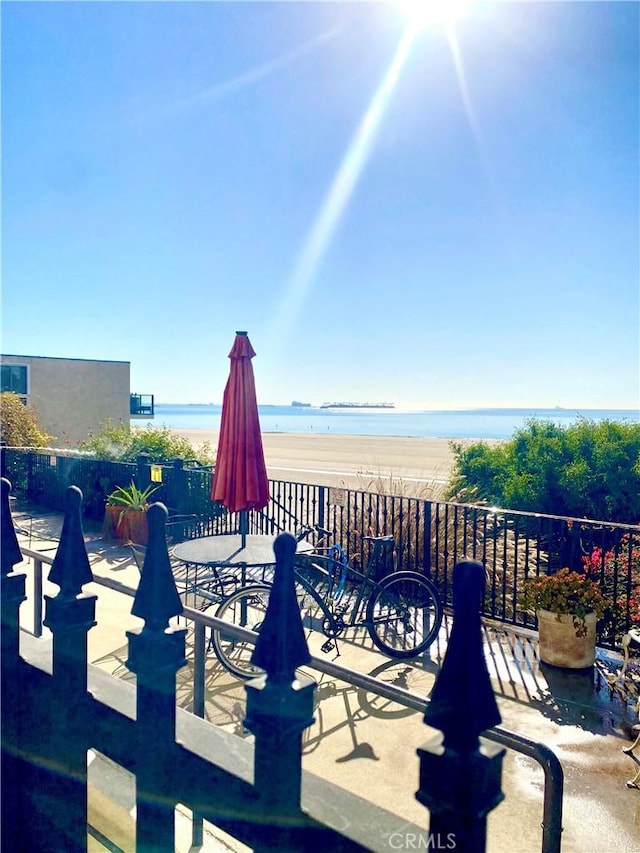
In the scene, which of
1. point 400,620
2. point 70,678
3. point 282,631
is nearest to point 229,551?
point 400,620

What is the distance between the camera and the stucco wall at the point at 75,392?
117ft

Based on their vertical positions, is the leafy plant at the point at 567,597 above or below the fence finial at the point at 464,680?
below

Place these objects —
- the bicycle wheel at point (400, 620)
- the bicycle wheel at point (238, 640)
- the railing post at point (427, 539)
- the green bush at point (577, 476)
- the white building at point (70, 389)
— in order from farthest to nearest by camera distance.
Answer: the white building at point (70, 389) → the green bush at point (577, 476) → the railing post at point (427, 539) → the bicycle wheel at point (400, 620) → the bicycle wheel at point (238, 640)

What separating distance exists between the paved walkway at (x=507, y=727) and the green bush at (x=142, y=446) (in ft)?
19.2

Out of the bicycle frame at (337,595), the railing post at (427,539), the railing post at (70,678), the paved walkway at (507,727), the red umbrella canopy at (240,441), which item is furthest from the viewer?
the railing post at (427,539)

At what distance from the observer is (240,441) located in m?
5.54

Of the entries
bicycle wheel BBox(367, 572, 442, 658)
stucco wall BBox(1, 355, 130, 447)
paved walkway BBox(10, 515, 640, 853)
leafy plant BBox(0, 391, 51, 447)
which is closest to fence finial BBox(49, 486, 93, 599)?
paved walkway BBox(10, 515, 640, 853)

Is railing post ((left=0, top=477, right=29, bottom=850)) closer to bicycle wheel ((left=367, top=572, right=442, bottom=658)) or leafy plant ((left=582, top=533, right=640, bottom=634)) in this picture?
bicycle wheel ((left=367, top=572, right=442, bottom=658))

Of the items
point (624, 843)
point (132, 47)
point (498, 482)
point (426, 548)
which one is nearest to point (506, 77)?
point (132, 47)

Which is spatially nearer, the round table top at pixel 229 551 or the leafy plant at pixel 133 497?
the round table top at pixel 229 551

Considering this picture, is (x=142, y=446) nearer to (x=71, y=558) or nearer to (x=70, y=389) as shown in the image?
(x=71, y=558)

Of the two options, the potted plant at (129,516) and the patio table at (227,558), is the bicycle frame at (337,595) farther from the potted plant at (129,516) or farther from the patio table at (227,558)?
the potted plant at (129,516)

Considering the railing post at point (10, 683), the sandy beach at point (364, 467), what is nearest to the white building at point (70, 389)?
the sandy beach at point (364, 467)

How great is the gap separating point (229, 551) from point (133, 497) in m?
4.44
